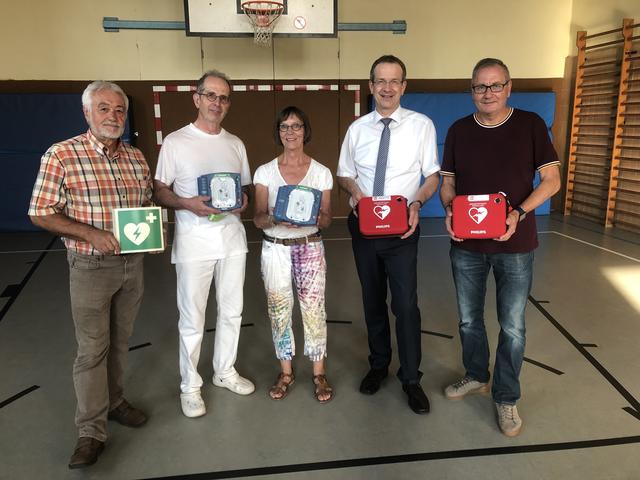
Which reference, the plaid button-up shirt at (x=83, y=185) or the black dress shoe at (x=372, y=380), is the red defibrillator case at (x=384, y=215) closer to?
the black dress shoe at (x=372, y=380)

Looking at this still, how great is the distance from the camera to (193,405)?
246cm

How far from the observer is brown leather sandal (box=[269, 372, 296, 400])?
8.59ft

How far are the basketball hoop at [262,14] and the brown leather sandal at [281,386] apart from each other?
16.1 feet

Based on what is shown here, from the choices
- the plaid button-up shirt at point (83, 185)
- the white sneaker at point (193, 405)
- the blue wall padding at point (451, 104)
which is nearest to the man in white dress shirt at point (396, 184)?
the white sneaker at point (193, 405)

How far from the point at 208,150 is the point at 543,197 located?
1509 millimetres

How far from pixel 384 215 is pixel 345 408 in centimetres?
102

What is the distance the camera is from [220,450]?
220 cm

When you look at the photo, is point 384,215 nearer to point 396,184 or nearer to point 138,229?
point 396,184

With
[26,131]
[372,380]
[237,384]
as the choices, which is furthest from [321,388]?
[26,131]

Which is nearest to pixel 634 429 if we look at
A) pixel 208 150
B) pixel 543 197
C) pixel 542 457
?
pixel 542 457

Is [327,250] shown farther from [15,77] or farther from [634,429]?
[15,77]

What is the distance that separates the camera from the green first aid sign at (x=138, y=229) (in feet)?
6.38

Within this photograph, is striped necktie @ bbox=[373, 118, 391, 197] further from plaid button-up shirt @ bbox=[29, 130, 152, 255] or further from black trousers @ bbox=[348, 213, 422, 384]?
plaid button-up shirt @ bbox=[29, 130, 152, 255]

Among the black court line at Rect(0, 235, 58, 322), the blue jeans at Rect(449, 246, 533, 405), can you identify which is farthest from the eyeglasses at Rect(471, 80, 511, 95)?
the black court line at Rect(0, 235, 58, 322)
